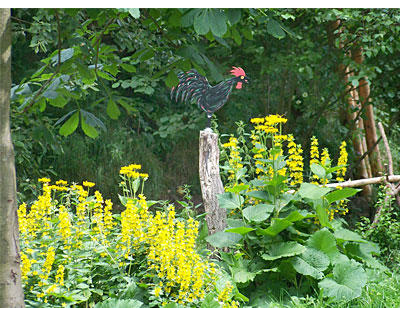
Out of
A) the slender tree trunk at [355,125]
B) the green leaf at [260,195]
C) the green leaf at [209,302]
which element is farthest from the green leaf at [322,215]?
the slender tree trunk at [355,125]

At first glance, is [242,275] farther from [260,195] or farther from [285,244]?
[260,195]

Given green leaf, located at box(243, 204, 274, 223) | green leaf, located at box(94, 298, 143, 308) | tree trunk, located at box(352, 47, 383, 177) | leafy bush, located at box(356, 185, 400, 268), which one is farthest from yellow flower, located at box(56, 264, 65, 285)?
tree trunk, located at box(352, 47, 383, 177)

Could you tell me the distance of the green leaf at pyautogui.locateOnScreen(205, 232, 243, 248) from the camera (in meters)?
3.17

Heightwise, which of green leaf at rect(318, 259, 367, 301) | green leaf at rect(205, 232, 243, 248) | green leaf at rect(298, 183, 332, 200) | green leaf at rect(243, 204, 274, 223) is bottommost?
green leaf at rect(318, 259, 367, 301)

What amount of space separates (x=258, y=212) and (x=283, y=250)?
0.32 meters

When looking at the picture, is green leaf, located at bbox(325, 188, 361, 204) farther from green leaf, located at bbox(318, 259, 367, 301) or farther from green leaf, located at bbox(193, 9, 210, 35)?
green leaf, located at bbox(193, 9, 210, 35)

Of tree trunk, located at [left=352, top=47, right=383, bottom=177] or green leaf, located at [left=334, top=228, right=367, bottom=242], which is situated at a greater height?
tree trunk, located at [left=352, top=47, right=383, bottom=177]

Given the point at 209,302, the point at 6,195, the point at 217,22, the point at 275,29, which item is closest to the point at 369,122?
the point at 209,302

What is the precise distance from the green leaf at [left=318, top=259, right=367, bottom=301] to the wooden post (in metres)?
0.87

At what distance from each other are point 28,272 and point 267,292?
56.6 inches

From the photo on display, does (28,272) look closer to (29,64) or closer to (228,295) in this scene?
(228,295)

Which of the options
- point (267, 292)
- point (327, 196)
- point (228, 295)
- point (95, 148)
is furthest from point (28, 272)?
point (95, 148)

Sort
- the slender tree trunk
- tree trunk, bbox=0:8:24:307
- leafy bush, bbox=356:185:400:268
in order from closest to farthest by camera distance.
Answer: tree trunk, bbox=0:8:24:307, leafy bush, bbox=356:185:400:268, the slender tree trunk

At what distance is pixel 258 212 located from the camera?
3.25 meters
